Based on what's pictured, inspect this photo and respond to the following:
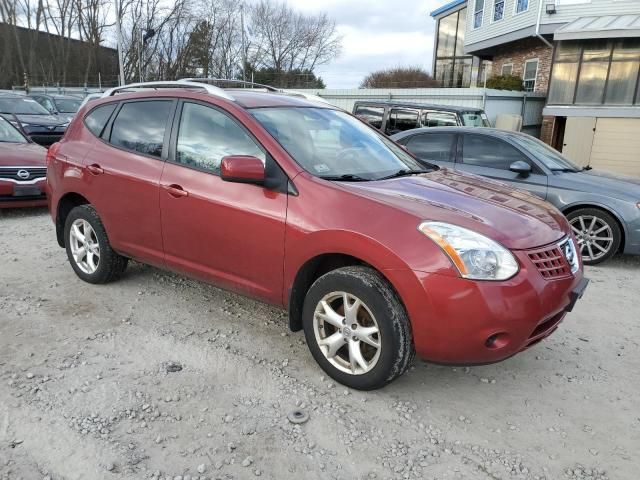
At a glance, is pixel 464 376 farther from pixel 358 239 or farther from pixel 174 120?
pixel 174 120

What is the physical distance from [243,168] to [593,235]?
14.9 feet

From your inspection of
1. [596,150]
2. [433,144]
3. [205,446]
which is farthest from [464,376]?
[596,150]

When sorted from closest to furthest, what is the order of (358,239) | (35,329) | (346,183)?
(358,239) < (346,183) < (35,329)

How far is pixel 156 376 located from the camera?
3145mm

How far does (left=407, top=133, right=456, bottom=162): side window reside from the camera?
275 inches

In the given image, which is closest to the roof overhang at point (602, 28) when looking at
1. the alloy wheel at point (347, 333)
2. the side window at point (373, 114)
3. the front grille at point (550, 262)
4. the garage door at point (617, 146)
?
the garage door at point (617, 146)

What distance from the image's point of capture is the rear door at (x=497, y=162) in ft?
20.2

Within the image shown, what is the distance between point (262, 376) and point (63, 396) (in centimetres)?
113

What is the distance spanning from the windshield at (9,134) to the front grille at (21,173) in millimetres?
1120

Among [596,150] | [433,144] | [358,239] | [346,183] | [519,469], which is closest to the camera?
[519,469]

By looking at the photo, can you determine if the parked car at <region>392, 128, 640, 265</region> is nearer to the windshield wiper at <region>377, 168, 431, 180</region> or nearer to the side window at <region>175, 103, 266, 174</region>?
the windshield wiper at <region>377, 168, 431, 180</region>

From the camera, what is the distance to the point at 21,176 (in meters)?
7.13

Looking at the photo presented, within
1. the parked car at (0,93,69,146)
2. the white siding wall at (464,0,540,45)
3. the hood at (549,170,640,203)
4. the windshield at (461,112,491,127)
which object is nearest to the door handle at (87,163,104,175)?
the hood at (549,170,640,203)

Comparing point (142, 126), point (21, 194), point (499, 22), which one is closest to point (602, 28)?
point (499, 22)
